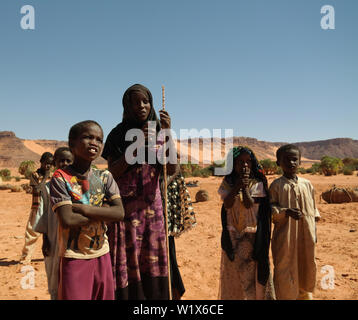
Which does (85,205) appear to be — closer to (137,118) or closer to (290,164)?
(137,118)

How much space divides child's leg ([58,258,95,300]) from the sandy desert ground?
2.37 meters

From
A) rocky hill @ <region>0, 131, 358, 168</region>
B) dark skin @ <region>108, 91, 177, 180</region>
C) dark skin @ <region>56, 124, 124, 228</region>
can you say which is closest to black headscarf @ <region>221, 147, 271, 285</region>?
dark skin @ <region>108, 91, 177, 180</region>

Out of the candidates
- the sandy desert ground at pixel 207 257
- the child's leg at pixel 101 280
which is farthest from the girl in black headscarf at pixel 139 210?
the sandy desert ground at pixel 207 257

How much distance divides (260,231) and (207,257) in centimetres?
311

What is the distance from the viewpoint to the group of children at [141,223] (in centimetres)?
190

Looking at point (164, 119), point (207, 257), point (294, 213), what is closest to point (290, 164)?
point (294, 213)

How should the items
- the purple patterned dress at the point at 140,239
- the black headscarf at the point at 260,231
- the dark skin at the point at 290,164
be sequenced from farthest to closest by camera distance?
the dark skin at the point at 290,164 → the black headscarf at the point at 260,231 → the purple patterned dress at the point at 140,239

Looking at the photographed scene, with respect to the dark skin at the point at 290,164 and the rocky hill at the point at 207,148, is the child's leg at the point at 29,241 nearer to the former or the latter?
the dark skin at the point at 290,164

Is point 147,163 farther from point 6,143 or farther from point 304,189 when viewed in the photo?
point 6,143

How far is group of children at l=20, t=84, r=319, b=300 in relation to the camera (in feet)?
6.24

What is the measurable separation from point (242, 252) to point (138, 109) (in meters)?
Answer: 1.83

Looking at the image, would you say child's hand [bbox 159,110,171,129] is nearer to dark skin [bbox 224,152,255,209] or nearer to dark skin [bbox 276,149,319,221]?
dark skin [bbox 224,152,255,209]
